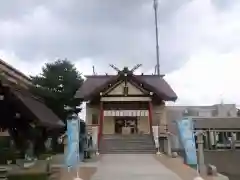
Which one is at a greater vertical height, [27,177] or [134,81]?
[134,81]

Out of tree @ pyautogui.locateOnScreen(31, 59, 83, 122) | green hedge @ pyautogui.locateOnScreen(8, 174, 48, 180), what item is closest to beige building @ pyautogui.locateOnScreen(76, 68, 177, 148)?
tree @ pyautogui.locateOnScreen(31, 59, 83, 122)

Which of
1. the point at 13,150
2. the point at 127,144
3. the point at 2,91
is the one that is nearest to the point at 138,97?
the point at 127,144

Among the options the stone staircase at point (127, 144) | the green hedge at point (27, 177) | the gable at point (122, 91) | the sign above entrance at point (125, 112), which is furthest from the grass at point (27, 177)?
the sign above entrance at point (125, 112)

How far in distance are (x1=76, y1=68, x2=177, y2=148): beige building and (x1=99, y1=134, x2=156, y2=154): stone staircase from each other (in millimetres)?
986

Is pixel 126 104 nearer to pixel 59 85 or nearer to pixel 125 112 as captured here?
pixel 125 112

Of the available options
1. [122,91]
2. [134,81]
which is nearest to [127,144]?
[122,91]

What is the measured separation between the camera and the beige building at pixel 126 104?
92.3 ft

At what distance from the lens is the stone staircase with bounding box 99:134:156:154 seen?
79.2 feet

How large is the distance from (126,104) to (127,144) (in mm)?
5768

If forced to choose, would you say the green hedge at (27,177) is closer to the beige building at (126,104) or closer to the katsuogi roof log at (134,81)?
the beige building at (126,104)

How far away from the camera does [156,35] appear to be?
1566 inches

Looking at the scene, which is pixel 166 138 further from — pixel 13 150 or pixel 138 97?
pixel 13 150

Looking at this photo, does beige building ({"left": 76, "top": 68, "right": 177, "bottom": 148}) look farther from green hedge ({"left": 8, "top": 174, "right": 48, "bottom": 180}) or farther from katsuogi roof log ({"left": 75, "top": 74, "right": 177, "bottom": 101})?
green hedge ({"left": 8, "top": 174, "right": 48, "bottom": 180})

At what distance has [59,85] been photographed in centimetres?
2912
